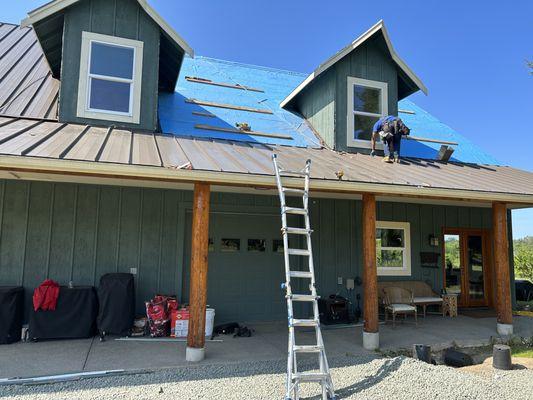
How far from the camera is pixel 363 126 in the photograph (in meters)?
9.46

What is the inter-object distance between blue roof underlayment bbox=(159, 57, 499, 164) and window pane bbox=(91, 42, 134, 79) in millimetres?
1147

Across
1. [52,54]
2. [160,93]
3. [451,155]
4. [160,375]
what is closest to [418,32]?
[451,155]

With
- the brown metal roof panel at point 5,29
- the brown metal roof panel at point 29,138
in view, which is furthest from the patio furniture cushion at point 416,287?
the brown metal roof panel at point 5,29

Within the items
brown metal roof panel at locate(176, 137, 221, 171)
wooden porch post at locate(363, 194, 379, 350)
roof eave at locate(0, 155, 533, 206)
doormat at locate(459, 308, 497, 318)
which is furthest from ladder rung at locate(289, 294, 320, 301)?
doormat at locate(459, 308, 497, 318)

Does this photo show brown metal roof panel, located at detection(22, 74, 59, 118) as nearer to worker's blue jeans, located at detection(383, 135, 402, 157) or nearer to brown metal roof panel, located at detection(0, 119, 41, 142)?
brown metal roof panel, located at detection(0, 119, 41, 142)

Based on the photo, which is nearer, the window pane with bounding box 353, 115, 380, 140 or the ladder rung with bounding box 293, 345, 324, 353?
the ladder rung with bounding box 293, 345, 324, 353

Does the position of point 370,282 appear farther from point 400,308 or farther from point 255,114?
point 255,114

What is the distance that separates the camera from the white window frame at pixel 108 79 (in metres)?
7.49

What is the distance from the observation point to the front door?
10.5m

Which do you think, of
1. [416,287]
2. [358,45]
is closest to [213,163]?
[358,45]

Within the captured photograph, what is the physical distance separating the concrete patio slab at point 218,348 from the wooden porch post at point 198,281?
0.76ft

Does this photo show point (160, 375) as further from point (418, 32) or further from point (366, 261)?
point (418, 32)

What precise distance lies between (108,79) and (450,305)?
29.6 ft

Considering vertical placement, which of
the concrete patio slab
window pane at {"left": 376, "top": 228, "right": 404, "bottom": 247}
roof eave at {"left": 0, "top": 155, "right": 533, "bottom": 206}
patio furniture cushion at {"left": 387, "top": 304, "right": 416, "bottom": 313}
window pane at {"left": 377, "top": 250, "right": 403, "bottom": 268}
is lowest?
the concrete patio slab
